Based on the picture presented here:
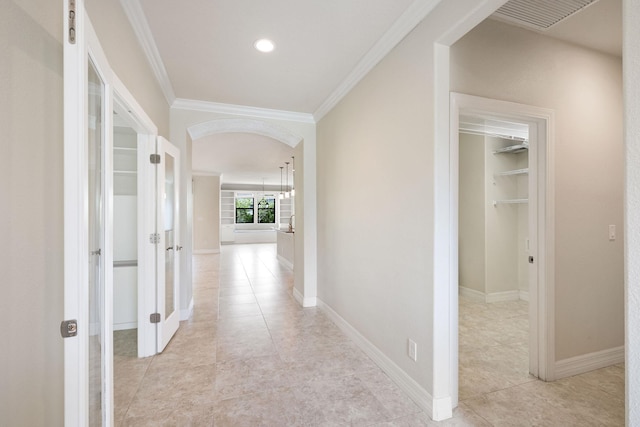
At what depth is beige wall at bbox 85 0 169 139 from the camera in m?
1.58

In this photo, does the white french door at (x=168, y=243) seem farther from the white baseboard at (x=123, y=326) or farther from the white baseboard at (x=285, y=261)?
the white baseboard at (x=285, y=261)

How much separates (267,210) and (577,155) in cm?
1248

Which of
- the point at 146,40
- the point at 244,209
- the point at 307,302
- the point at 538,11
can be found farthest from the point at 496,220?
the point at 244,209

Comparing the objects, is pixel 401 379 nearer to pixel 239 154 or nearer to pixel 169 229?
pixel 169 229

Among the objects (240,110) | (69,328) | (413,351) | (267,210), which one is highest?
(240,110)

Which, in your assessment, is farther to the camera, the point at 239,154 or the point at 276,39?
the point at 239,154

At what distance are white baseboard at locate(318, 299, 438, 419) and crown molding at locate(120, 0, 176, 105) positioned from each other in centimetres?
321

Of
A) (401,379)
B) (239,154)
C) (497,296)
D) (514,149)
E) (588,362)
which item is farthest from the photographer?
(239,154)

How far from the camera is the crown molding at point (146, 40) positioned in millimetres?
1931

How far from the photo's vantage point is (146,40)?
229 cm

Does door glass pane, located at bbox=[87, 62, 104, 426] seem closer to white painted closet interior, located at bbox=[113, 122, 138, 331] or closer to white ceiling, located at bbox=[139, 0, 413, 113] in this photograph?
white ceiling, located at bbox=[139, 0, 413, 113]

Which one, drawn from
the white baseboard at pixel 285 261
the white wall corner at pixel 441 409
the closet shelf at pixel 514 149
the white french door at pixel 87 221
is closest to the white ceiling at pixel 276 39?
the white french door at pixel 87 221

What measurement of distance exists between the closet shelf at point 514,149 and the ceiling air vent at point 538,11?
6.67 feet

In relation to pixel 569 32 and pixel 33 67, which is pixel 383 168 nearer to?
pixel 569 32
